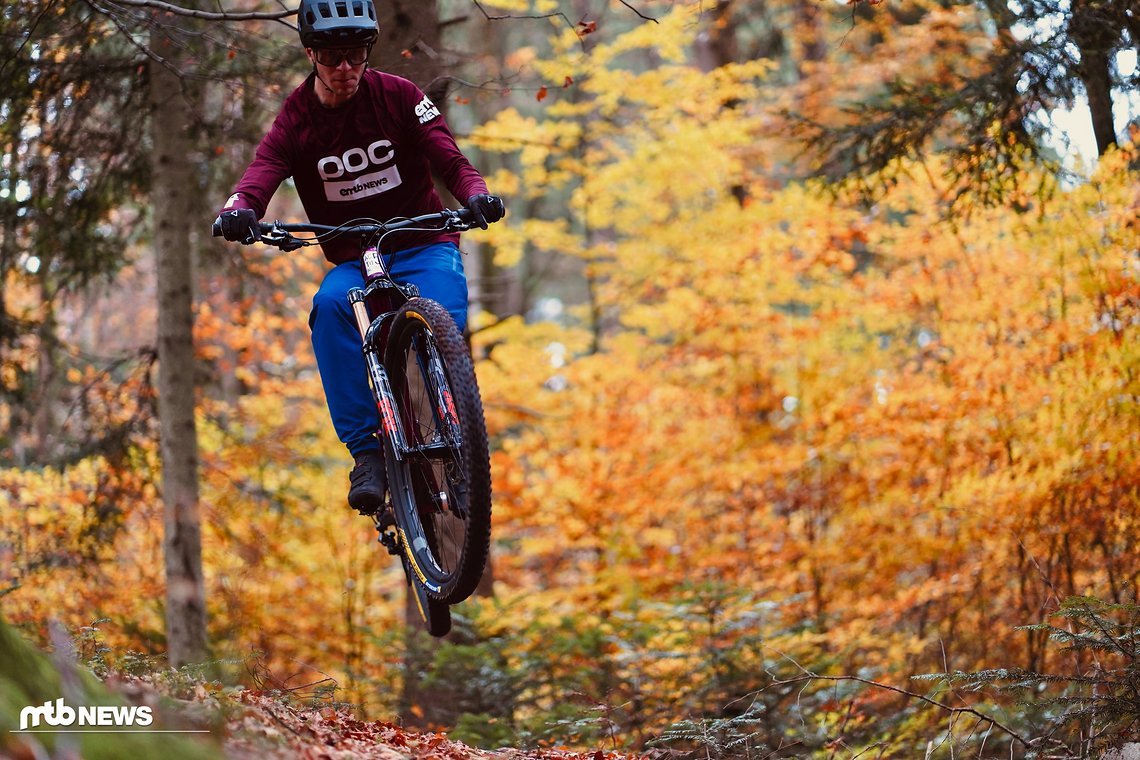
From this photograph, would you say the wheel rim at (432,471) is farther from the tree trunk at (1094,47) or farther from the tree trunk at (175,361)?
the tree trunk at (1094,47)

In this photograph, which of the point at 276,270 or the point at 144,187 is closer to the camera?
the point at 144,187

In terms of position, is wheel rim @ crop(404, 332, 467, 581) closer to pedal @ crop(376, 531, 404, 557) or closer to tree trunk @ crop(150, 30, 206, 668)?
pedal @ crop(376, 531, 404, 557)

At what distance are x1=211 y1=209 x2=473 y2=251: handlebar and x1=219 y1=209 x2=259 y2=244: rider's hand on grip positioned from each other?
30mm

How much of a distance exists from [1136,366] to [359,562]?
29.7 feet

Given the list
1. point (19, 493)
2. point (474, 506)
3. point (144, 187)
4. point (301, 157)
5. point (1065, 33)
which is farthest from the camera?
point (19, 493)

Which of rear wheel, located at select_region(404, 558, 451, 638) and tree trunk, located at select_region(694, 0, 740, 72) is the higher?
tree trunk, located at select_region(694, 0, 740, 72)

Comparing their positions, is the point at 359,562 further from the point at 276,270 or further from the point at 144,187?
the point at 144,187

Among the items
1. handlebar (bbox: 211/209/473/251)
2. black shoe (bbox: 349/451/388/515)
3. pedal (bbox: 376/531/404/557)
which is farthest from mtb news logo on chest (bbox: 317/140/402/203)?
pedal (bbox: 376/531/404/557)

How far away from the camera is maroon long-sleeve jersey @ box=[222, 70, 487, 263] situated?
5062mm

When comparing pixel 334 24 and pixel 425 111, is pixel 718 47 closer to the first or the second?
pixel 425 111

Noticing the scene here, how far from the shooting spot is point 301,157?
515cm

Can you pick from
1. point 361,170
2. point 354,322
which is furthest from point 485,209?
point 354,322

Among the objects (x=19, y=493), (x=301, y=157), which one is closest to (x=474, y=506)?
(x=301, y=157)

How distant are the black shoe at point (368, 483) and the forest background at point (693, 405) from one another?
90cm
